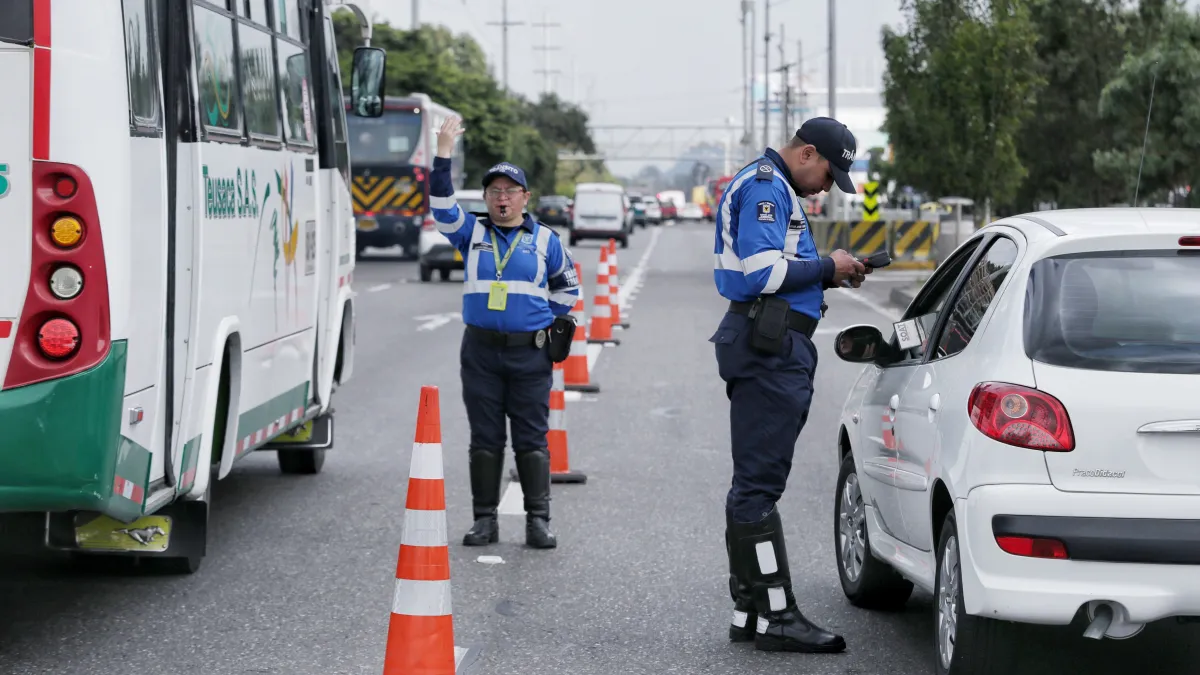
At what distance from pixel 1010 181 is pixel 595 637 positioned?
26.2 m

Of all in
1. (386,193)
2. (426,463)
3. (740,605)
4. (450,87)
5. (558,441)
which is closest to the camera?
(426,463)

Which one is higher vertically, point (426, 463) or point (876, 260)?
point (876, 260)

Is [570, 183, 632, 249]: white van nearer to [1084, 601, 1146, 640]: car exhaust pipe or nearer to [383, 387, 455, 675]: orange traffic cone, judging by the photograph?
[383, 387, 455, 675]: orange traffic cone

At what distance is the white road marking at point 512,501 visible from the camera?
31.1ft

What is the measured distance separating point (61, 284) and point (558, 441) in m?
5.18

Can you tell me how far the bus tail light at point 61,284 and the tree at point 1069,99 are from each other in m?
30.0

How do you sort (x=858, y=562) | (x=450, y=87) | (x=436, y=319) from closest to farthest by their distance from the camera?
1. (x=858, y=562)
2. (x=436, y=319)
3. (x=450, y=87)

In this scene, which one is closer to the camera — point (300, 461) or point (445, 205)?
point (445, 205)

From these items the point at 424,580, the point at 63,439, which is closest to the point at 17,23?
the point at 63,439

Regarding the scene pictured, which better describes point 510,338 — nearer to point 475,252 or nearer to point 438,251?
point 475,252

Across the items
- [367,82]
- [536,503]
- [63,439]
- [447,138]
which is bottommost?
[536,503]

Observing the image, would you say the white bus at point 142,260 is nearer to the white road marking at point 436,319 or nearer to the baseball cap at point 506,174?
the baseball cap at point 506,174

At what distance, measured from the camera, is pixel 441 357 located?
18.8 m

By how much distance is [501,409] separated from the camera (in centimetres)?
861
